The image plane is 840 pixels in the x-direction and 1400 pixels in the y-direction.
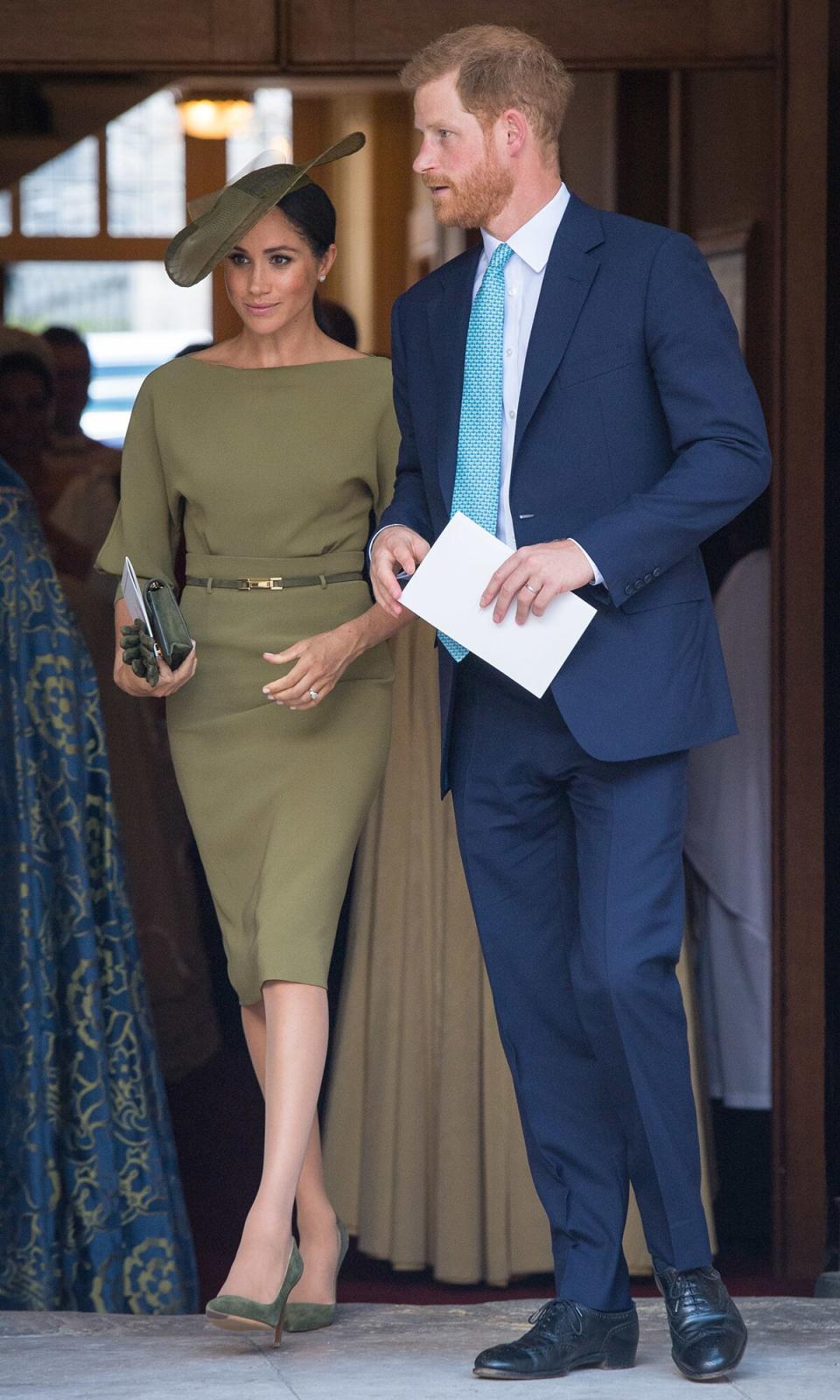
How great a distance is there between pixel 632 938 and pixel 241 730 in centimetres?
79

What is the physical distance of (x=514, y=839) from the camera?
9.50 feet

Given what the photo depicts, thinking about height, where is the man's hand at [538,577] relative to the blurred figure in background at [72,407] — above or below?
below

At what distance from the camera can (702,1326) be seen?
267 cm

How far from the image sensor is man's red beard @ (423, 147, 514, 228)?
9.11ft

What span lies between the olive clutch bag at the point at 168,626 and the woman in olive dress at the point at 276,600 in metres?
0.04

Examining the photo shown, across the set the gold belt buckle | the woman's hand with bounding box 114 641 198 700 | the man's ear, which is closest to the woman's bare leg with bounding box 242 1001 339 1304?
the woman's hand with bounding box 114 641 198 700

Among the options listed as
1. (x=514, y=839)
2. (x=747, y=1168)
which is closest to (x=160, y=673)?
(x=514, y=839)

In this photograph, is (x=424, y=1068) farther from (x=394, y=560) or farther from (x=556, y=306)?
(x=556, y=306)

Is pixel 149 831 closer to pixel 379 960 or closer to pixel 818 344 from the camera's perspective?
pixel 379 960

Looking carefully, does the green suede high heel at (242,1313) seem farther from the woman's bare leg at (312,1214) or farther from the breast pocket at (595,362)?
the breast pocket at (595,362)

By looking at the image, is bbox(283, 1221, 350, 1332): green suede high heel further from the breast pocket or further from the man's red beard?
the man's red beard

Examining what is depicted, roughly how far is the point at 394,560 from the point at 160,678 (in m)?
0.51

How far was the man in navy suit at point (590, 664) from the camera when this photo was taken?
2.69 m

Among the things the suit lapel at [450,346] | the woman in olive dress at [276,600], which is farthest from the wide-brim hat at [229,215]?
the suit lapel at [450,346]
